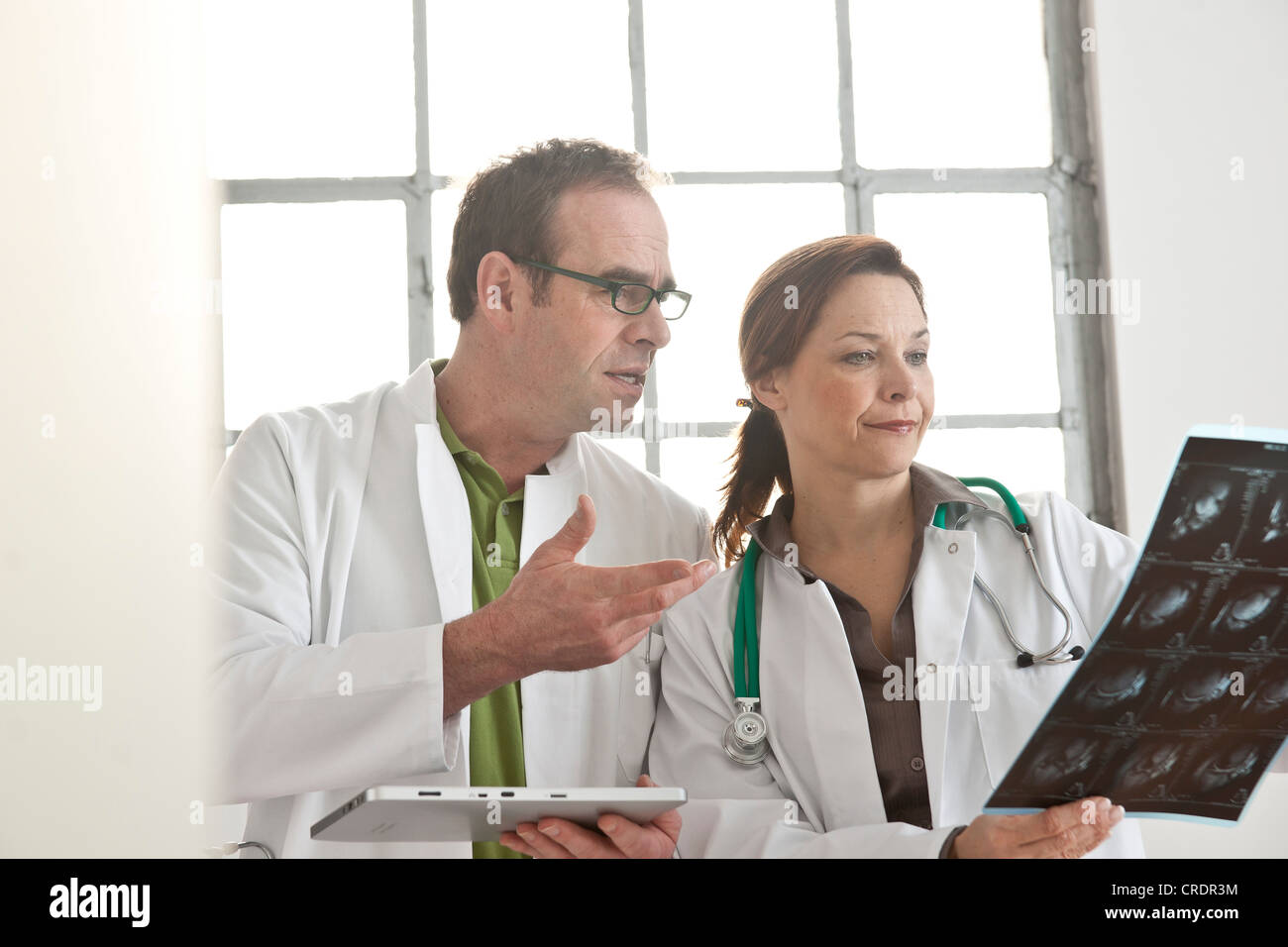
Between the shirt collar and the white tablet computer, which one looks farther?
the shirt collar

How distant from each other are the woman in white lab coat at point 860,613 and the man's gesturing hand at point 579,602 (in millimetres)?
322

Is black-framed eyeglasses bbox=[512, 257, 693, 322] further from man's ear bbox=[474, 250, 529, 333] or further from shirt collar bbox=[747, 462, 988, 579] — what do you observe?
shirt collar bbox=[747, 462, 988, 579]

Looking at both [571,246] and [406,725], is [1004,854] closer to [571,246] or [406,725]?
[406,725]

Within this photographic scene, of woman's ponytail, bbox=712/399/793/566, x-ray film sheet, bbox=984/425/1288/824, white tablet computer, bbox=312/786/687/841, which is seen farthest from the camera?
woman's ponytail, bbox=712/399/793/566

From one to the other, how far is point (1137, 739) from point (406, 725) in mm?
872

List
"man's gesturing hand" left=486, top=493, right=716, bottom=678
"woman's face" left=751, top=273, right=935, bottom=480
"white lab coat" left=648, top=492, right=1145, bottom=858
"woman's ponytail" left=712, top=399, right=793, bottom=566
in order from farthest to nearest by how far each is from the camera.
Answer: "woman's ponytail" left=712, top=399, right=793, bottom=566, "woman's face" left=751, top=273, right=935, bottom=480, "white lab coat" left=648, top=492, right=1145, bottom=858, "man's gesturing hand" left=486, top=493, right=716, bottom=678

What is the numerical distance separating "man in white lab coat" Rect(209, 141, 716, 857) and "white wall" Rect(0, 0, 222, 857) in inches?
15.0

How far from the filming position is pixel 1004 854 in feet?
3.91

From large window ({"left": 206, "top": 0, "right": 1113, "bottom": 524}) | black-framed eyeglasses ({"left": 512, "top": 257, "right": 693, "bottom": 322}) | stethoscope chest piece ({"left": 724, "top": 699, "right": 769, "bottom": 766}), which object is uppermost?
large window ({"left": 206, "top": 0, "right": 1113, "bottom": 524})

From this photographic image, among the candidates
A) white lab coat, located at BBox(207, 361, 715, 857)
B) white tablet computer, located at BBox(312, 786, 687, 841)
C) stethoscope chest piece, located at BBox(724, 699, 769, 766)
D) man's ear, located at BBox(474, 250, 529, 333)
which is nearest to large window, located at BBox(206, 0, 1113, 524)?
man's ear, located at BBox(474, 250, 529, 333)

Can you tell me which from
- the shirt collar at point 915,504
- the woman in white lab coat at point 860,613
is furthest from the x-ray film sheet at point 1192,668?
the shirt collar at point 915,504

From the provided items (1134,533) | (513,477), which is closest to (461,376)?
(513,477)

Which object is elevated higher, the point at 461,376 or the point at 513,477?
the point at 461,376

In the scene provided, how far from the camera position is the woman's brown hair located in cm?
181
